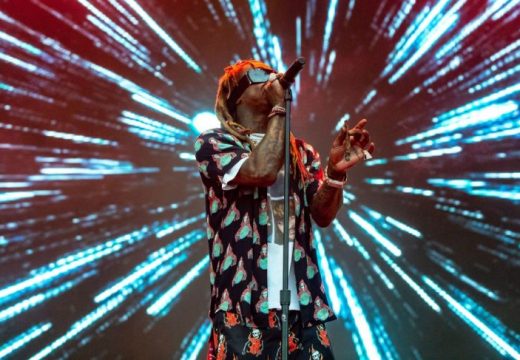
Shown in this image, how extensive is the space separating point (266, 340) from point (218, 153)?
0.42 meters

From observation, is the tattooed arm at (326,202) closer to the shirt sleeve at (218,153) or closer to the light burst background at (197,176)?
the shirt sleeve at (218,153)

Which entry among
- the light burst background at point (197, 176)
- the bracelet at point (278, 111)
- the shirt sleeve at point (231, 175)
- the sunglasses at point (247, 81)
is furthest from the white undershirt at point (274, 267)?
the light burst background at point (197, 176)

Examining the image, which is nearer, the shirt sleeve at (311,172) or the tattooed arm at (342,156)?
the tattooed arm at (342,156)

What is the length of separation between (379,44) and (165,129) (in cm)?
119

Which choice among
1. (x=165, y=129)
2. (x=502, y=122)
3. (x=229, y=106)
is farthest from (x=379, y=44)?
(x=229, y=106)

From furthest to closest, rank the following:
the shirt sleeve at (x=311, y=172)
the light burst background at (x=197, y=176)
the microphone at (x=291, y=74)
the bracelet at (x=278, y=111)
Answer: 1. the light burst background at (x=197, y=176)
2. the shirt sleeve at (x=311, y=172)
3. the bracelet at (x=278, y=111)
4. the microphone at (x=291, y=74)

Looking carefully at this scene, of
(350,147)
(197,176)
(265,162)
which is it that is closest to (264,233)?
(265,162)

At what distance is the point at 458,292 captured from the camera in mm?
2752

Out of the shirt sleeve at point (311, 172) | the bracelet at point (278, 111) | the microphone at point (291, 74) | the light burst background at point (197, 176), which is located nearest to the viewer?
the microphone at point (291, 74)

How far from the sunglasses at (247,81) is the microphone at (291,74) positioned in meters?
0.18

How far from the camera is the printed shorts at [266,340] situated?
1.17 m

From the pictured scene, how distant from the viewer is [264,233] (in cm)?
127

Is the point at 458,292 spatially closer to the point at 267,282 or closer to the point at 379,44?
the point at 379,44

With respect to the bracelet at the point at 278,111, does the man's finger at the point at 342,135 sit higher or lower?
lower
